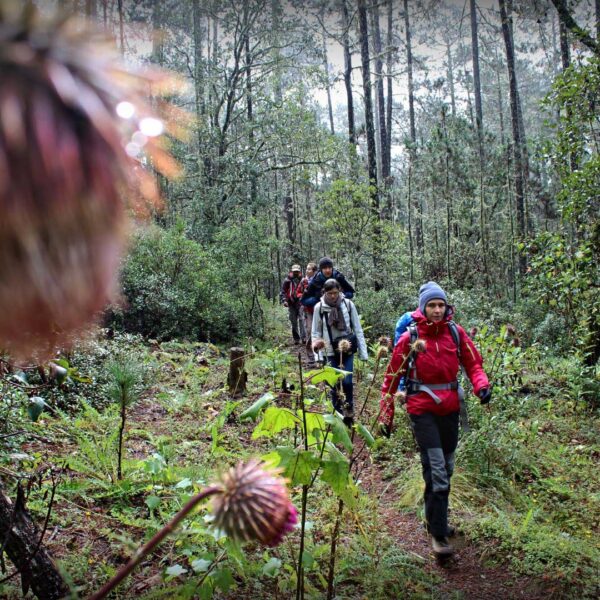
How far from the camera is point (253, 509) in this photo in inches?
33.2

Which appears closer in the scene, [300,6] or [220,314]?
[220,314]

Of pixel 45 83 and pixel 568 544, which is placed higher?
pixel 45 83

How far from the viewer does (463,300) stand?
1375 cm

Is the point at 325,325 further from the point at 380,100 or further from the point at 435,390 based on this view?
the point at 380,100

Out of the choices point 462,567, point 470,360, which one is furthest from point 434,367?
point 462,567

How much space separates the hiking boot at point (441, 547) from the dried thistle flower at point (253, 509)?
3772 mm

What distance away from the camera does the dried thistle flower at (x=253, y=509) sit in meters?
0.83

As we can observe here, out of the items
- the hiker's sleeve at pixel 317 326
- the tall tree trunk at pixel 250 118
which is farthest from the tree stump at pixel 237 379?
the tall tree trunk at pixel 250 118

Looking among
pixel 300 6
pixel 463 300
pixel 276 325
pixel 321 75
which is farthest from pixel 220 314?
pixel 300 6

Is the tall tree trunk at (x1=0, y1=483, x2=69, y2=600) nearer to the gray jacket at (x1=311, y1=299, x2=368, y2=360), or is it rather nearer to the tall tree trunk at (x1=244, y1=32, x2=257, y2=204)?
the gray jacket at (x1=311, y1=299, x2=368, y2=360)

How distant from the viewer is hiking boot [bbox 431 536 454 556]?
408 cm

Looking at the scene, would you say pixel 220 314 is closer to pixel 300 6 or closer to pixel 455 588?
pixel 455 588

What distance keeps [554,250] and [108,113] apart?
9118 millimetres

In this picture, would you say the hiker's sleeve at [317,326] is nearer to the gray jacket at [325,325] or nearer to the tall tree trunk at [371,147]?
the gray jacket at [325,325]
